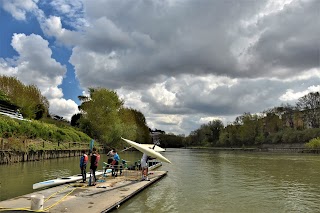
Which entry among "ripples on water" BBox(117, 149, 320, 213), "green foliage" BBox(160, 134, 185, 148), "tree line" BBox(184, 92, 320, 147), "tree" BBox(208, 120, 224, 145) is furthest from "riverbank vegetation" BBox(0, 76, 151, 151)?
"green foliage" BBox(160, 134, 185, 148)

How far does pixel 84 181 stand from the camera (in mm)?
17781

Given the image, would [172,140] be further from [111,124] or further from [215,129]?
[111,124]

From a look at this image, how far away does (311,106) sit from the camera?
301 feet

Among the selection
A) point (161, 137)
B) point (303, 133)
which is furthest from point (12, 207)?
point (161, 137)

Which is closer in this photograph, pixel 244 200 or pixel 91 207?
pixel 91 207

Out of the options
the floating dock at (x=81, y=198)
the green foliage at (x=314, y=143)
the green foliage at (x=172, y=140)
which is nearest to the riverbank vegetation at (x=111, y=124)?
the green foliage at (x=314, y=143)

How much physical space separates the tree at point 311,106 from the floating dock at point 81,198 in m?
84.6

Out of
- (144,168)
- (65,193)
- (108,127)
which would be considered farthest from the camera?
(108,127)

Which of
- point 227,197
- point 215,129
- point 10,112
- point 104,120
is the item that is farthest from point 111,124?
point 215,129

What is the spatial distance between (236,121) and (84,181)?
113022mm

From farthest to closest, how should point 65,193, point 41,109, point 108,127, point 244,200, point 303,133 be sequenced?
point 303,133 < point 108,127 < point 41,109 < point 244,200 < point 65,193

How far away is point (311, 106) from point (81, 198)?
91947 millimetres

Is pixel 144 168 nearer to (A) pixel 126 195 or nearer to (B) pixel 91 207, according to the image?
(A) pixel 126 195

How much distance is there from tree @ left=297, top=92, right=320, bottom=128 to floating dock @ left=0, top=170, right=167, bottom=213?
278 feet
